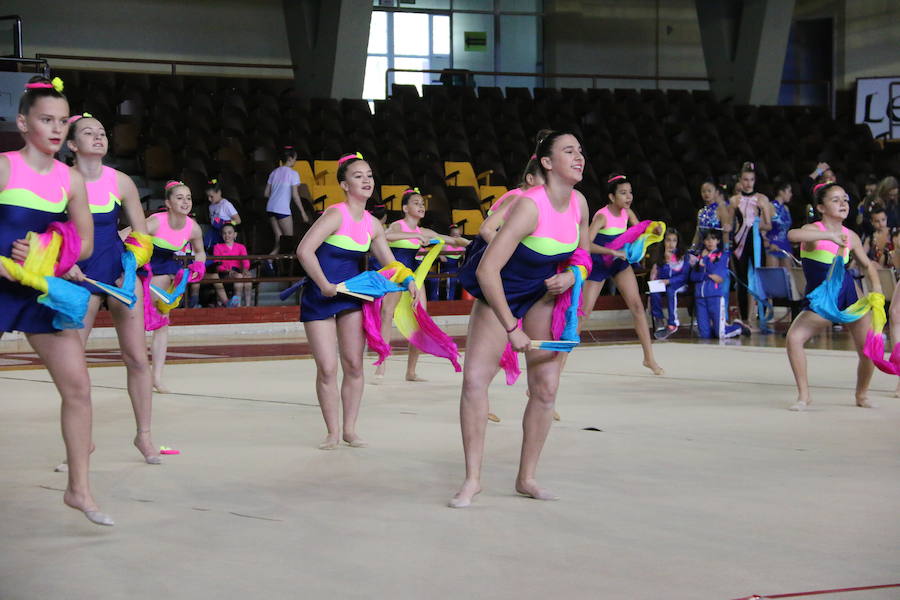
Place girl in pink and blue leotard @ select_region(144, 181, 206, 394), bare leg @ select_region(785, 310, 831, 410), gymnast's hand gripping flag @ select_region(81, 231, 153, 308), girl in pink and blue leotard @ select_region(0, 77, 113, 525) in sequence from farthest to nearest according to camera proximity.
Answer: girl in pink and blue leotard @ select_region(144, 181, 206, 394), bare leg @ select_region(785, 310, 831, 410), gymnast's hand gripping flag @ select_region(81, 231, 153, 308), girl in pink and blue leotard @ select_region(0, 77, 113, 525)

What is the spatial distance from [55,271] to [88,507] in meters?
0.91

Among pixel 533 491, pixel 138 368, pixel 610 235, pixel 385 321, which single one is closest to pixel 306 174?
pixel 385 321

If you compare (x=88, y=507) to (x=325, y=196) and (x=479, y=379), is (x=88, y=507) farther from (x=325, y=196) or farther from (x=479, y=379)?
(x=325, y=196)

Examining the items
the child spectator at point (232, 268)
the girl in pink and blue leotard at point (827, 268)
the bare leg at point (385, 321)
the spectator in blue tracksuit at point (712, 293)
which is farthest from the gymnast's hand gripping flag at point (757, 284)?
the child spectator at point (232, 268)

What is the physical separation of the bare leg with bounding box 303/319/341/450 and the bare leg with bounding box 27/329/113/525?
1932 millimetres

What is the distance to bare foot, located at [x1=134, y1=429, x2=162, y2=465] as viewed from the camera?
18.9 ft

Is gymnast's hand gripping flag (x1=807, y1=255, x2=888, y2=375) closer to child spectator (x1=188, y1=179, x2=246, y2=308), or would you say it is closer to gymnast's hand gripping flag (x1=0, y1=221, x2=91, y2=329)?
gymnast's hand gripping flag (x1=0, y1=221, x2=91, y2=329)

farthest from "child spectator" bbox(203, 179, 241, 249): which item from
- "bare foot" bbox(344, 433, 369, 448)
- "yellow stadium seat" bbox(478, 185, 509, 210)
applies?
"bare foot" bbox(344, 433, 369, 448)

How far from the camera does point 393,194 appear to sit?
17.1 m

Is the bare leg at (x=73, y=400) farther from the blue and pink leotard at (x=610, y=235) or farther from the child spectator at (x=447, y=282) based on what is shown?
the child spectator at (x=447, y=282)

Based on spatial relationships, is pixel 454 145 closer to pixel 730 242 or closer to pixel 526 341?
pixel 730 242

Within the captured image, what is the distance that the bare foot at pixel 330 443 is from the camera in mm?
6168

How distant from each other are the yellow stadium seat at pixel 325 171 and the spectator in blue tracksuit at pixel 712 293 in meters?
5.98

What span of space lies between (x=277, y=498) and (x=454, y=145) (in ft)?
49.6
